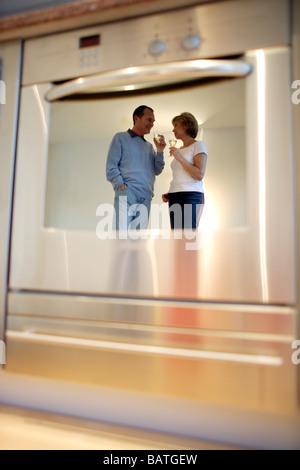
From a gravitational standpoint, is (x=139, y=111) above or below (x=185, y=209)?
above

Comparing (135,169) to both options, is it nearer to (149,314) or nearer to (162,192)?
(162,192)

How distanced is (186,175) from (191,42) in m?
0.28

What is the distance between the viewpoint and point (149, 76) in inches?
27.4

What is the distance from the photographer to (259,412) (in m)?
0.66

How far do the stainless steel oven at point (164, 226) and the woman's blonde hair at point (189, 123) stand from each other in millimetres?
13

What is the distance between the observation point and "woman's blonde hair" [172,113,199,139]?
69 centimetres

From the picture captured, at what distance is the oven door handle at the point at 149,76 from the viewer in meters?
0.65

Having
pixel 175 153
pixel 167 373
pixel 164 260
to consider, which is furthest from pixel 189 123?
pixel 167 373

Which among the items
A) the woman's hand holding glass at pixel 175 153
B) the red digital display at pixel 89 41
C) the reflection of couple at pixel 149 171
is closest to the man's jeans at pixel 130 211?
the reflection of couple at pixel 149 171

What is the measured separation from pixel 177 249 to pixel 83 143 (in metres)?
0.34

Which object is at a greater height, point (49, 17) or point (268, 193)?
point (49, 17)

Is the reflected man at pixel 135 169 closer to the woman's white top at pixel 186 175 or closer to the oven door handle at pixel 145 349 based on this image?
the woman's white top at pixel 186 175
